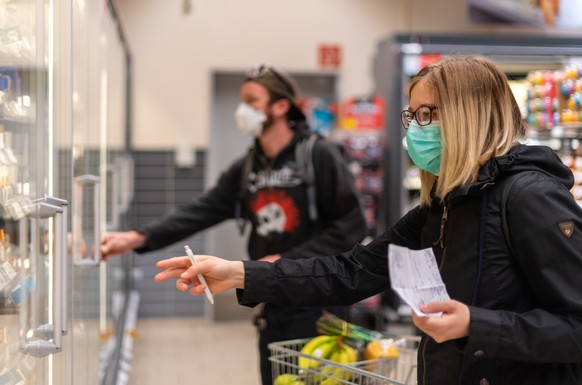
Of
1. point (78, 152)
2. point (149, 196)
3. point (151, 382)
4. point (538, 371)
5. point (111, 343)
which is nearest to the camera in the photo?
point (538, 371)

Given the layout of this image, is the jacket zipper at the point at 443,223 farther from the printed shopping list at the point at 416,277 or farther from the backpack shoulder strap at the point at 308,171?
the backpack shoulder strap at the point at 308,171

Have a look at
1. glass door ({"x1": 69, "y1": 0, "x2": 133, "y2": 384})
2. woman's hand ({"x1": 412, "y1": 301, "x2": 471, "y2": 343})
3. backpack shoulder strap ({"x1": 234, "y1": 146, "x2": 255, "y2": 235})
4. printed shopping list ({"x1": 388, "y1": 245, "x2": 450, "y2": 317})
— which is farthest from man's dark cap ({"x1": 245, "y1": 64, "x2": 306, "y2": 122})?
woman's hand ({"x1": 412, "y1": 301, "x2": 471, "y2": 343})

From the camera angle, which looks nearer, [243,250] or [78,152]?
[78,152]

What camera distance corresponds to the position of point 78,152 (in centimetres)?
319

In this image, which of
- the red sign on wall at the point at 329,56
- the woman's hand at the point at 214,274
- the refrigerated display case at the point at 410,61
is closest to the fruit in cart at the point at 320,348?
the woman's hand at the point at 214,274

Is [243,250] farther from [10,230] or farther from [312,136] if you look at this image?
[10,230]

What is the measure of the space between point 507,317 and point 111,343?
386cm

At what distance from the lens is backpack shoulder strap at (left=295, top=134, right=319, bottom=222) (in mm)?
3584

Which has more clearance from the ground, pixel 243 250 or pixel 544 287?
pixel 544 287

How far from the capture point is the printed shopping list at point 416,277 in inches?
72.6

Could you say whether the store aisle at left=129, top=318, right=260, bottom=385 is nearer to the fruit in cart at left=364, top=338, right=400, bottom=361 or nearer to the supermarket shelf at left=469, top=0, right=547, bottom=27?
the fruit in cart at left=364, top=338, right=400, bottom=361

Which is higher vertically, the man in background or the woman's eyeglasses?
the woman's eyeglasses

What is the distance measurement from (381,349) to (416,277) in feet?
2.93

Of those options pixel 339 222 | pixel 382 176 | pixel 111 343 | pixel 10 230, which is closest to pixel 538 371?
pixel 10 230
